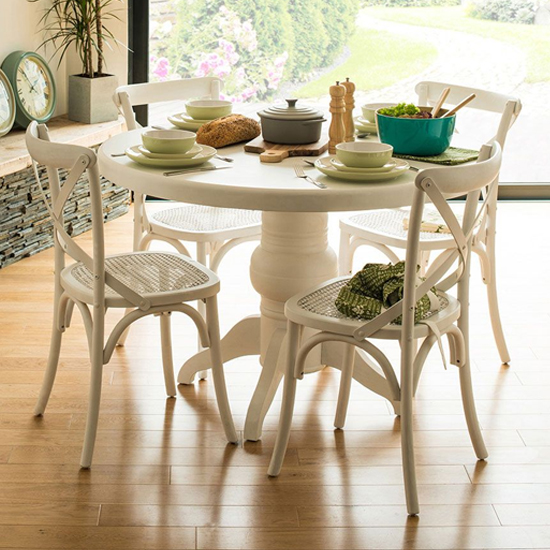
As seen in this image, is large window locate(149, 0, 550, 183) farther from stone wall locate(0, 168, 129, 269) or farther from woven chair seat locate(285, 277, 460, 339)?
woven chair seat locate(285, 277, 460, 339)

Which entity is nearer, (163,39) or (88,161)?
(88,161)

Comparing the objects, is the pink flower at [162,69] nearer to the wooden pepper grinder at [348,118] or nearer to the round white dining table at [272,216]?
the round white dining table at [272,216]

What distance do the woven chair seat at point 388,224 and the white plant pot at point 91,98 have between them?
1.82 m

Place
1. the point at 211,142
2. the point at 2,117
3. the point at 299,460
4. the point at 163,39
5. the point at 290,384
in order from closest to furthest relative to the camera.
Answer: the point at 290,384 < the point at 299,460 < the point at 211,142 < the point at 2,117 < the point at 163,39

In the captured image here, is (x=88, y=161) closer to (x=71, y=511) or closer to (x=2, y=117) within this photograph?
(x=71, y=511)

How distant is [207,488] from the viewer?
216 centimetres

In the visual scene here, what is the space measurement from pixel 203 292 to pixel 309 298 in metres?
0.27

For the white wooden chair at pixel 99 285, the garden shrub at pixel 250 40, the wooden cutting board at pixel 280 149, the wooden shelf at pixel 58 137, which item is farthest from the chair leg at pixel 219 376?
the garden shrub at pixel 250 40

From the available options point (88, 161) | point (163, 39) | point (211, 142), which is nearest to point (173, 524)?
point (88, 161)

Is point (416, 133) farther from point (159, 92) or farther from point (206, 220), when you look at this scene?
point (159, 92)

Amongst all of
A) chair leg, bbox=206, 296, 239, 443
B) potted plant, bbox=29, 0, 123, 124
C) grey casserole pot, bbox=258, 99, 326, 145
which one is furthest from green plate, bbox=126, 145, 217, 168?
potted plant, bbox=29, 0, 123, 124

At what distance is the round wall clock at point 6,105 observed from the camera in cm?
384

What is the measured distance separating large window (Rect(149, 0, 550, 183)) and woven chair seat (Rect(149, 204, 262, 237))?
193 centimetres

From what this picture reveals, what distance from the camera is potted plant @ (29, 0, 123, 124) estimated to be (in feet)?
13.5
